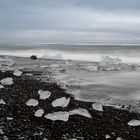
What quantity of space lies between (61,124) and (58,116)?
1.33 ft

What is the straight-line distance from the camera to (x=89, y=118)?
9883 mm

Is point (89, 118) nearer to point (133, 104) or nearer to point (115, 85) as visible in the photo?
point (133, 104)

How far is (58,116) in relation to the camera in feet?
31.4

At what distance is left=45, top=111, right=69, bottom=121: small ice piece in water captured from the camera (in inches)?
374

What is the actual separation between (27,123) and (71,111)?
147 cm

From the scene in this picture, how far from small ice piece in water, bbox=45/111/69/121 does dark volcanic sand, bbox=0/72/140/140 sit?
11cm

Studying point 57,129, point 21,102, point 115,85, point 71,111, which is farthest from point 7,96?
point 115,85

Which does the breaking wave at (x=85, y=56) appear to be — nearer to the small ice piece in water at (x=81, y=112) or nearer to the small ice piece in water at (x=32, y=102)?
the small ice piece in water at (x=32, y=102)

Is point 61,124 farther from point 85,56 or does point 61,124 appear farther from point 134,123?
point 85,56

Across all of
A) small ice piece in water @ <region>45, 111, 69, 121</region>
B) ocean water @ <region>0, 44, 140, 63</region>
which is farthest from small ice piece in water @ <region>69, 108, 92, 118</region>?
ocean water @ <region>0, 44, 140, 63</region>

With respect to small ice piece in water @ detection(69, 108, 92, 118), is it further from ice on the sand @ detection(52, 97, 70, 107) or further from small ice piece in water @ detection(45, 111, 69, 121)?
ice on the sand @ detection(52, 97, 70, 107)

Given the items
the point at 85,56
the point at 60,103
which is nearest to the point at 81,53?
the point at 85,56

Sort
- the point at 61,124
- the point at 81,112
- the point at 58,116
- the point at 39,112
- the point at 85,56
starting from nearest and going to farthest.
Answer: the point at 61,124 → the point at 58,116 → the point at 39,112 → the point at 81,112 → the point at 85,56

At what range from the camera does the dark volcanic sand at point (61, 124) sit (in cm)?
851
